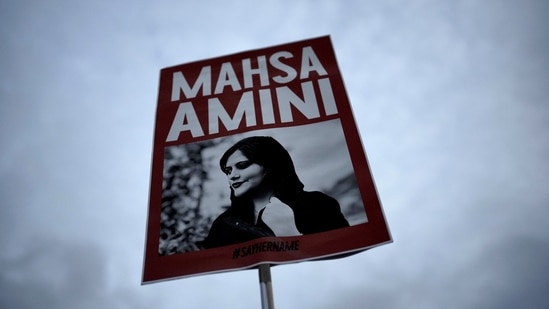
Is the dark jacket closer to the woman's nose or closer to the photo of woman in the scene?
the photo of woman

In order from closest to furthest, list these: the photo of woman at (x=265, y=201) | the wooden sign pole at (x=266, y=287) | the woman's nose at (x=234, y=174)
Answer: the wooden sign pole at (x=266, y=287) → the photo of woman at (x=265, y=201) → the woman's nose at (x=234, y=174)

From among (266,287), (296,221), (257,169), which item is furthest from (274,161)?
(266,287)

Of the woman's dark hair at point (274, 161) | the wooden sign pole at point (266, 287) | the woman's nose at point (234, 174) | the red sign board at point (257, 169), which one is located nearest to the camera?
the wooden sign pole at point (266, 287)

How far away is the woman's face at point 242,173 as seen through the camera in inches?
172

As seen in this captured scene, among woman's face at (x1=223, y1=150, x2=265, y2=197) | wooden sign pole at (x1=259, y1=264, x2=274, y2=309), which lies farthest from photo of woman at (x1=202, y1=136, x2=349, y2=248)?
wooden sign pole at (x1=259, y1=264, x2=274, y2=309)

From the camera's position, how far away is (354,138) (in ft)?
14.9

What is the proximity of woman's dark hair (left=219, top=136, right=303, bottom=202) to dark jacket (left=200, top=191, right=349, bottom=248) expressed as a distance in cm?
13

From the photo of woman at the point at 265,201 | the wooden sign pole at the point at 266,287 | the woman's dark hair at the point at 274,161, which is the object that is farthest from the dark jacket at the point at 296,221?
the wooden sign pole at the point at 266,287

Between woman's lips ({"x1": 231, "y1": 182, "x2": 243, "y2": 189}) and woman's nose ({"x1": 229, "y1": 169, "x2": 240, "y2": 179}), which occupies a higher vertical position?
woman's nose ({"x1": 229, "y1": 169, "x2": 240, "y2": 179})

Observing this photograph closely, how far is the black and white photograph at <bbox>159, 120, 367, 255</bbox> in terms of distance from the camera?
3965 millimetres

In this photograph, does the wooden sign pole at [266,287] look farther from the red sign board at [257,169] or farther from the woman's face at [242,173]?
the woman's face at [242,173]

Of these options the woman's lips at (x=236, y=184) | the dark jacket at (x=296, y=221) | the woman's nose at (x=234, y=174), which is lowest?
the dark jacket at (x=296, y=221)

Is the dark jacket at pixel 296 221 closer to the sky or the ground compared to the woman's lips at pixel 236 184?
closer to the ground

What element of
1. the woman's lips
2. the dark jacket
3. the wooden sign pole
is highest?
the woman's lips
